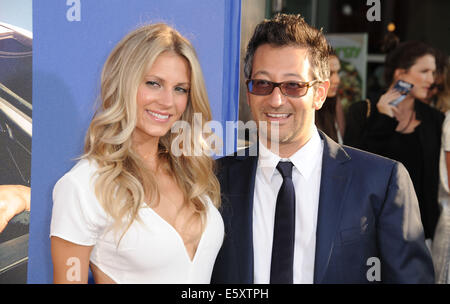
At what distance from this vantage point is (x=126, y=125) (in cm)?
196

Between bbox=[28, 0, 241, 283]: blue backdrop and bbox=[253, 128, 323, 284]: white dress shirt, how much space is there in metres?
0.44

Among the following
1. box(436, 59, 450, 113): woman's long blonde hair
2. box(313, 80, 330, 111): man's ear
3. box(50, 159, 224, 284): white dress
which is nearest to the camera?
box(50, 159, 224, 284): white dress

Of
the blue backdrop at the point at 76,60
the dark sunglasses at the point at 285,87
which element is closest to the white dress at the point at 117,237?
the blue backdrop at the point at 76,60

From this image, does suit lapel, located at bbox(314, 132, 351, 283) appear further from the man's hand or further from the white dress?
the man's hand

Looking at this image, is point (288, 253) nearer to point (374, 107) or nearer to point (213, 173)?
point (213, 173)

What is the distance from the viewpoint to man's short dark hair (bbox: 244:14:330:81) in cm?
205

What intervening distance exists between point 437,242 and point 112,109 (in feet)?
8.65

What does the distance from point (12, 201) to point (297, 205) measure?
1227 mm

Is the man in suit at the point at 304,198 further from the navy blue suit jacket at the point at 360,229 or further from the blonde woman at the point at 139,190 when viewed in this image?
the blonde woman at the point at 139,190

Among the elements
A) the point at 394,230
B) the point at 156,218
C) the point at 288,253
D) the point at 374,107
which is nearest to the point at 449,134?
the point at 374,107

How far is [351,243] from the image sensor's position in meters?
1.93

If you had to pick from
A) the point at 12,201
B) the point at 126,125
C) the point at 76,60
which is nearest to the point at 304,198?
the point at 126,125

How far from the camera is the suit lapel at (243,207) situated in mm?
1968

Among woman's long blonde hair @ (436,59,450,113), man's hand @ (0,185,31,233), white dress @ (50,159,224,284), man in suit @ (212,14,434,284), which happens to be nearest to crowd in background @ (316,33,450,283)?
woman's long blonde hair @ (436,59,450,113)
